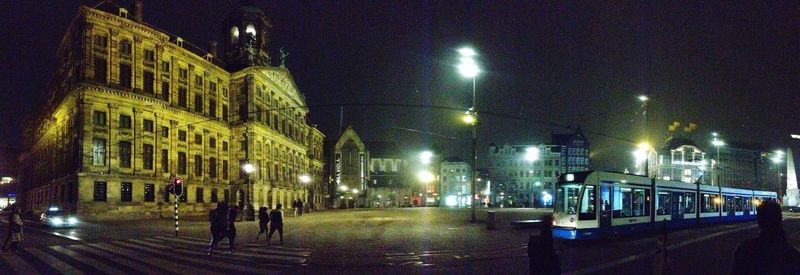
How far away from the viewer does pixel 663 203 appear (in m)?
28.4

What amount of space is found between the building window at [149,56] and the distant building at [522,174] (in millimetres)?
91937

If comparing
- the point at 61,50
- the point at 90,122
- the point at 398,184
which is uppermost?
the point at 61,50

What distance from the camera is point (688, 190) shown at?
1259 inches

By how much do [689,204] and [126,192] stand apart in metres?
46.7

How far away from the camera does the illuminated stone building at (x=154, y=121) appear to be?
49.8 m

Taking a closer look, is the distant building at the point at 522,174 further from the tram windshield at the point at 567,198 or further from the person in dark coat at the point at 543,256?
the person in dark coat at the point at 543,256

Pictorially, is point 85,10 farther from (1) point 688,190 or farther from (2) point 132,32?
(1) point 688,190

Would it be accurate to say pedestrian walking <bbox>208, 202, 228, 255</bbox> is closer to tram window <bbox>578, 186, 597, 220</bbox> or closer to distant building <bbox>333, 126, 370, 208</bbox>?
tram window <bbox>578, 186, 597, 220</bbox>

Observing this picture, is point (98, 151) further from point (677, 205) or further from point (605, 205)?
point (677, 205)

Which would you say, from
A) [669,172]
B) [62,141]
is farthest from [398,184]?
[62,141]

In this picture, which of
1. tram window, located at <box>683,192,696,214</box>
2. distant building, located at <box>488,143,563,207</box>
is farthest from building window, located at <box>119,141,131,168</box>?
distant building, located at <box>488,143,563,207</box>

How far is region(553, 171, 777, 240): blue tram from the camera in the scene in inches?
875

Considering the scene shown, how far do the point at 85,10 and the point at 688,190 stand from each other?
159 ft

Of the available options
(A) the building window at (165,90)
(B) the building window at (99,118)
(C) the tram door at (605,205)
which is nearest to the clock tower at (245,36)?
(A) the building window at (165,90)
